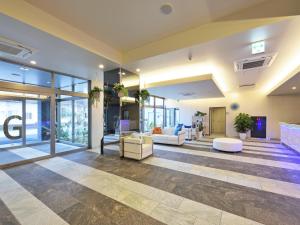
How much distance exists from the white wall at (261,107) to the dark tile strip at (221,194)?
8.56m

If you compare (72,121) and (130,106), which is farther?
(72,121)

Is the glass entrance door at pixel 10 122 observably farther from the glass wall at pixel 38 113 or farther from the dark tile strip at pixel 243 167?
the dark tile strip at pixel 243 167

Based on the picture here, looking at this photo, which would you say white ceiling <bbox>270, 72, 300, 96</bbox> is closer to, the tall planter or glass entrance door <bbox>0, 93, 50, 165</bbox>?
the tall planter

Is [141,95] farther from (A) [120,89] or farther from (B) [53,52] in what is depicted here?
(B) [53,52]

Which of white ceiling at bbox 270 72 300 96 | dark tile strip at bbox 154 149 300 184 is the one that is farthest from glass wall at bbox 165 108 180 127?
dark tile strip at bbox 154 149 300 184

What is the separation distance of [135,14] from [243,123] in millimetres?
9233

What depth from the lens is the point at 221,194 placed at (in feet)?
8.71

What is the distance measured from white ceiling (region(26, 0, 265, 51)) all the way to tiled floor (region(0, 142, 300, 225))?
351cm

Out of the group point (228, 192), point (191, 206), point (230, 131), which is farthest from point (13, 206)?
point (230, 131)

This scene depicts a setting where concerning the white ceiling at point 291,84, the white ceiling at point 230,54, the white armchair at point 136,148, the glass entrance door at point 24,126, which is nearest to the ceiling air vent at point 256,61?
the white ceiling at point 230,54

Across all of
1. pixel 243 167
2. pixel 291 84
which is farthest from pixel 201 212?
pixel 291 84

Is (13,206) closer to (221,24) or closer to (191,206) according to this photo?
(191,206)

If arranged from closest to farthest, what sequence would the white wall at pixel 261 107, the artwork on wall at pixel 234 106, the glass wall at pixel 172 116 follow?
1. the white wall at pixel 261 107
2. the artwork on wall at pixel 234 106
3. the glass wall at pixel 172 116

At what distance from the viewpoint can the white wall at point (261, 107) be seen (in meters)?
8.62
